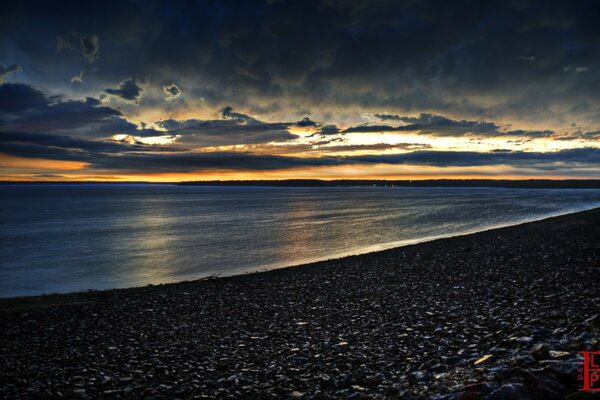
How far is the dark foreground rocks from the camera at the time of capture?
23.6 feet

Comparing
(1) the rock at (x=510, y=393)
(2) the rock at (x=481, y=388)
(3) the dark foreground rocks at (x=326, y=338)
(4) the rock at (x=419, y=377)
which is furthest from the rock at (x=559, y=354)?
(4) the rock at (x=419, y=377)

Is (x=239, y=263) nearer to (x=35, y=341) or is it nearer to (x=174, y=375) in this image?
(x=35, y=341)

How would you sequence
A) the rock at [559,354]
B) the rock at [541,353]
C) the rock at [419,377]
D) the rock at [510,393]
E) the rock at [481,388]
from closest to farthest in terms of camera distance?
the rock at [510,393] < the rock at [481,388] < the rock at [559,354] < the rock at [541,353] < the rock at [419,377]

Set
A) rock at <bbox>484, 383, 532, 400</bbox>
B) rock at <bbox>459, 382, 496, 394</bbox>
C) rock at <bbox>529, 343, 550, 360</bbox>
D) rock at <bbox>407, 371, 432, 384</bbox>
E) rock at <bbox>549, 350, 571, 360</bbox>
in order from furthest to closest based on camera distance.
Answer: rock at <bbox>407, 371, 432, 384</bbox> → rock at <bbox>529, 343, 550, 360</bbox> → rock at <bbox>549, 350, 571, 360</bbox> → rock at <bbox>459, 382, 496, 394</bbox> → rock at <bbox>484, 383, 532, 400</bbox>

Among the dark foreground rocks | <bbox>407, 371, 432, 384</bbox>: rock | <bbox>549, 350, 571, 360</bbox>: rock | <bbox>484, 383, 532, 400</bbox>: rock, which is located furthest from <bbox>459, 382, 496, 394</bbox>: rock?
<bbox>549, 350, 571, 360</bbox>: rock

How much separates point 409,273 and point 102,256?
35069 mm

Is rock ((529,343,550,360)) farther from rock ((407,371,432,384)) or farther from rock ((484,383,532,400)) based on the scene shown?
rock ((407,371,432,384))

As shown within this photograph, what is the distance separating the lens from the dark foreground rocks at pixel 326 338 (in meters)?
7.20

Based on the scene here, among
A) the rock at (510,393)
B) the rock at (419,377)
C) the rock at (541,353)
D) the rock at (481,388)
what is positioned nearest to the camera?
the rock at (510,393)

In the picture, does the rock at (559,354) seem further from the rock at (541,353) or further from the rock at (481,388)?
the rock at (481,388)

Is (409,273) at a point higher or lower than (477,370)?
lower

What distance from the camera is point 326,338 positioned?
35.4 ft

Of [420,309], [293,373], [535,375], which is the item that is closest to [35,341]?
[293,373]

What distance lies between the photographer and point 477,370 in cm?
682
